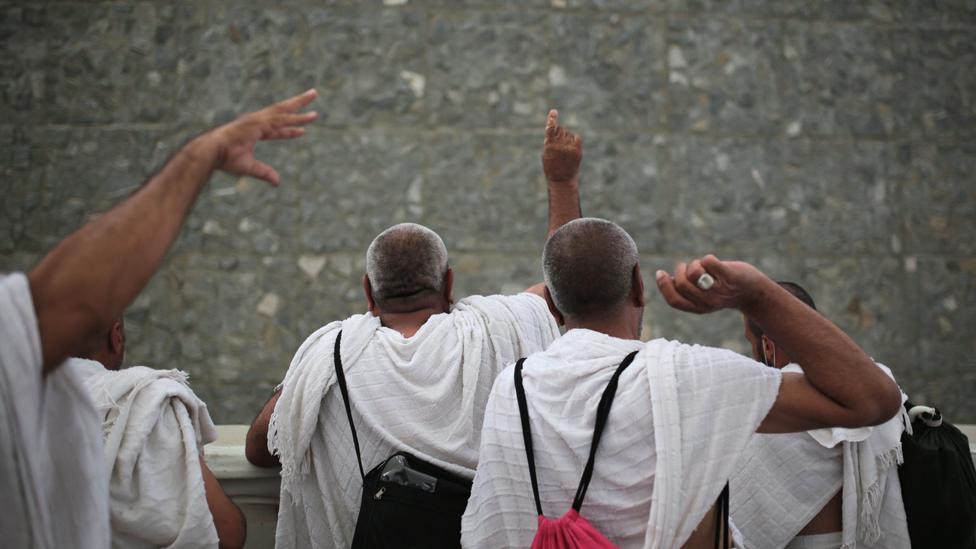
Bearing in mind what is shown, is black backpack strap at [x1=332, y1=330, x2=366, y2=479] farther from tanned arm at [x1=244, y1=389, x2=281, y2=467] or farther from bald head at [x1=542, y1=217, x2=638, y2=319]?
bald head at [x1=542, y1=217, x2=638, y2=319]

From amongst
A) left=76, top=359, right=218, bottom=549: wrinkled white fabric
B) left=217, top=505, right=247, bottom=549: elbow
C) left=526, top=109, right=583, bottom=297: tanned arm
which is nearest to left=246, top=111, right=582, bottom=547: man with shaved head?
left=217, top=505, right=247, bottom=549: elbow

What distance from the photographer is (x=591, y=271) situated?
2557 mm

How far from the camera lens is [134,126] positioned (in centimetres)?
635

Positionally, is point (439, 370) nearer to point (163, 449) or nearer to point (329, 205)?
point (163, 449)

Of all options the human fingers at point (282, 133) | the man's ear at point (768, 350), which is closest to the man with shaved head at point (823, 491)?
the man's ear at point (768, 350)

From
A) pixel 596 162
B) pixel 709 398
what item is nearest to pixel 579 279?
pixel 709 398

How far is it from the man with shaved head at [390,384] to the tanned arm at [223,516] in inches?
7.7

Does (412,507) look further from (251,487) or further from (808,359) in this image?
(808,359)

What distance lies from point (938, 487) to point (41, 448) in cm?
246

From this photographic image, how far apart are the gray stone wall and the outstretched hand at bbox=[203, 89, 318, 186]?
14.1 ft

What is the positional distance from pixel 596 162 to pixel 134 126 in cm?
274

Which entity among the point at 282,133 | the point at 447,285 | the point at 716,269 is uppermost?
the point at 282,133

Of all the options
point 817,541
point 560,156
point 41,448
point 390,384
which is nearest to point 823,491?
point 817,541

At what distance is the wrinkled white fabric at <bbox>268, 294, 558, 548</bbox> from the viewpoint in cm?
301
